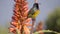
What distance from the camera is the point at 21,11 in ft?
2.03

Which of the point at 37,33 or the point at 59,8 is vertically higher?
the point at 37,33

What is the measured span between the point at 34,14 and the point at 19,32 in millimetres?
80

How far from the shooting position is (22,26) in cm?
49

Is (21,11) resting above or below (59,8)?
above

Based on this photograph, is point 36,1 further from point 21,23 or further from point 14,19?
point 14,19

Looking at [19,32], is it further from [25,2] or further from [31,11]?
[25,2]

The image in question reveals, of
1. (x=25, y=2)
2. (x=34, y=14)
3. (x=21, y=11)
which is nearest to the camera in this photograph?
(x=34, y=14)

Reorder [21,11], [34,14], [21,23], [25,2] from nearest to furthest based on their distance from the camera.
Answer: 1. [34,14]
2. [21,23]
3. [21,11]
4. [25,2]

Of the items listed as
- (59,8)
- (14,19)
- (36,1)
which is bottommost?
(59,8)

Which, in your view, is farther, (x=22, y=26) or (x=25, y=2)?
(x=25, y=2)

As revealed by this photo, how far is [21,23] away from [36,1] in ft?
0.35

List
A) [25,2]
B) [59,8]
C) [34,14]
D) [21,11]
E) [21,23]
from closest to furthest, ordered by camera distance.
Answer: [34,14]
[21,23]
[21,11]
[25,2]
[59,8]

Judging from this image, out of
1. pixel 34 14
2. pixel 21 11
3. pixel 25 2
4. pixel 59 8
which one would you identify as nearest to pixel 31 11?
pixel 34 14

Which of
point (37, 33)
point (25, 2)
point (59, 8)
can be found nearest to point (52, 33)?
point (37, 33)
